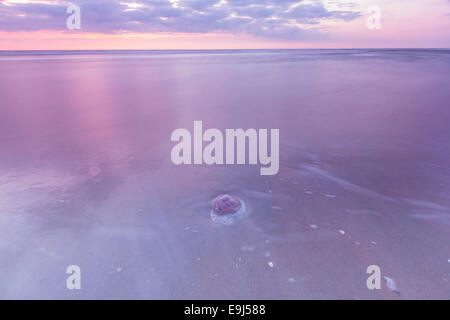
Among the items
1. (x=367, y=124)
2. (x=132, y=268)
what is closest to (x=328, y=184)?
(x=132, y=268)

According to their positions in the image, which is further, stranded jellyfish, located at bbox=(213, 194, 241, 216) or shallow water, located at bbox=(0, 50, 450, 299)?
stranded jellyfish, located at bbox=(213, 194, 241, 216)

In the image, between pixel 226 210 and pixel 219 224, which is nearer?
pixel 219 224

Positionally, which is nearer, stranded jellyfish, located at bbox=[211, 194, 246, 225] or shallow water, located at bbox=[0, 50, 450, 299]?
shallow water, located at bbox=[0, 50, 450, 299]

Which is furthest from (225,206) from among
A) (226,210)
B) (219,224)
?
(219,224)

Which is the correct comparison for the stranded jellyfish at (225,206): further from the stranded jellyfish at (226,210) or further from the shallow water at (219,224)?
the shallow water at (219,224)

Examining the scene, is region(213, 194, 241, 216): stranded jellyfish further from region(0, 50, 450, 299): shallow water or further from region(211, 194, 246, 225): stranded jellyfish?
region(0, 50, 450, 299): shallow water

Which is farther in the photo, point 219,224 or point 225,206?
point 225,206

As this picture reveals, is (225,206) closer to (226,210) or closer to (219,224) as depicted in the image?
(226,210)

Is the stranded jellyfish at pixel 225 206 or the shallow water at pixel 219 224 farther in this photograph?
the stranded jellyfish at pixel 225 206

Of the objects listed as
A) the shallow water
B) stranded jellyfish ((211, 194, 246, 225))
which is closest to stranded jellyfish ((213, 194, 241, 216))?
stranded jellyfish ((211, 194, 246, 225))

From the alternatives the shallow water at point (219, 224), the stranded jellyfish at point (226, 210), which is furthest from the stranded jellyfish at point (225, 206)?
the shallow water at point (219, 224)
